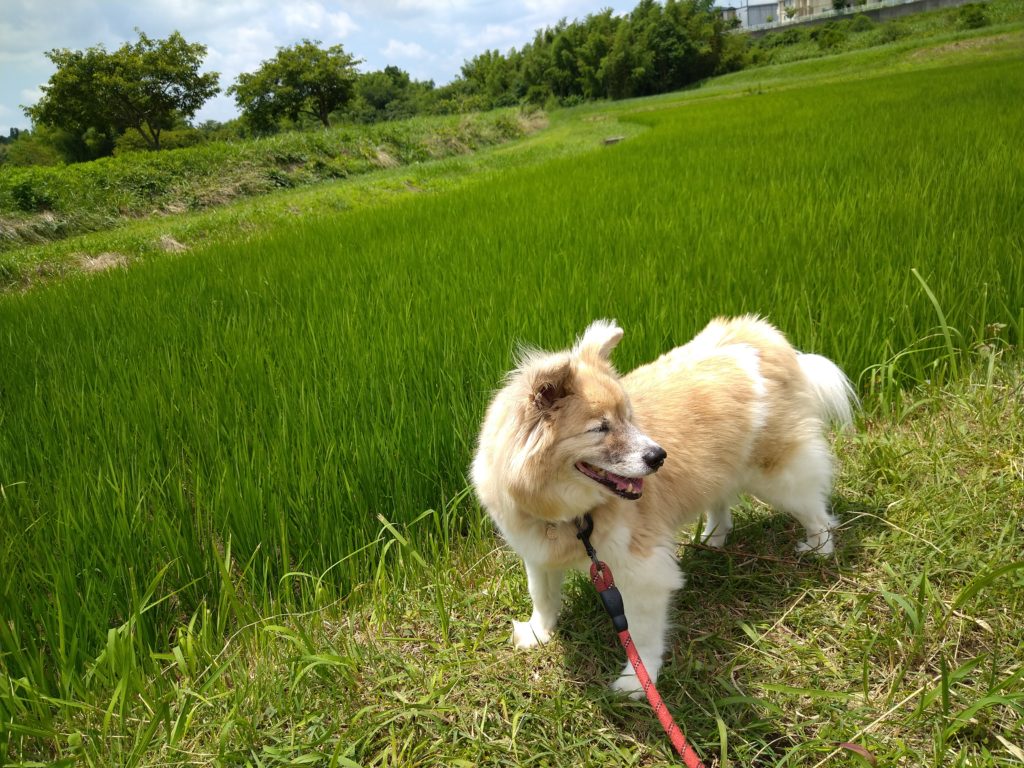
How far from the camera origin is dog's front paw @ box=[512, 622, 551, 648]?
1.76 meters

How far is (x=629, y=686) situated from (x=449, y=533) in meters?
0.85

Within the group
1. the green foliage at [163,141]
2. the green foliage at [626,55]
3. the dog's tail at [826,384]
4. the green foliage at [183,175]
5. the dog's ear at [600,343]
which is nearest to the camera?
the dog's ear at [600,343]

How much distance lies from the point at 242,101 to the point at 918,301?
117 feet

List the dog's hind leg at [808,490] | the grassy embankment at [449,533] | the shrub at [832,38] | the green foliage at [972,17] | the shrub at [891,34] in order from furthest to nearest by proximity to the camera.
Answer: the shrub at [832,38]
the shrub at [891,34]
the green foliage at [972,17]
the dog's hind leg at [808,490]
the grassy embankment at [449,533]

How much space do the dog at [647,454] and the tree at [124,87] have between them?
90.7 feet

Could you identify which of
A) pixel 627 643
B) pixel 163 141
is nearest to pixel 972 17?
pixel 163 141

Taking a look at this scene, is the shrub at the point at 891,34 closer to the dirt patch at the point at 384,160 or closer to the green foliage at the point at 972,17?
the green foliage at the point at 972,17

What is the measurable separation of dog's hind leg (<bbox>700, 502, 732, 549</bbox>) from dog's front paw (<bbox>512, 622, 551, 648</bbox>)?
2.32 ft

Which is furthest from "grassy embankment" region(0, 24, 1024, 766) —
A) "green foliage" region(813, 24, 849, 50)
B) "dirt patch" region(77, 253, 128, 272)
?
"green foliage" region(813, 24, 849, 50)

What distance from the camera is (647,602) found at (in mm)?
1584

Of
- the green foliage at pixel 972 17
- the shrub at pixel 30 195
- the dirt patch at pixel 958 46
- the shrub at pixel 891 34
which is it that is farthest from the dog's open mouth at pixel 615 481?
the shrub at pixel 891 34

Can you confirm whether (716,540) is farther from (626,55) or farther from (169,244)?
(626,55)

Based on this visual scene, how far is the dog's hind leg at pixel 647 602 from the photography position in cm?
157

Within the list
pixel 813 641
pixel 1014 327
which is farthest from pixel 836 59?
pixel 813 641
